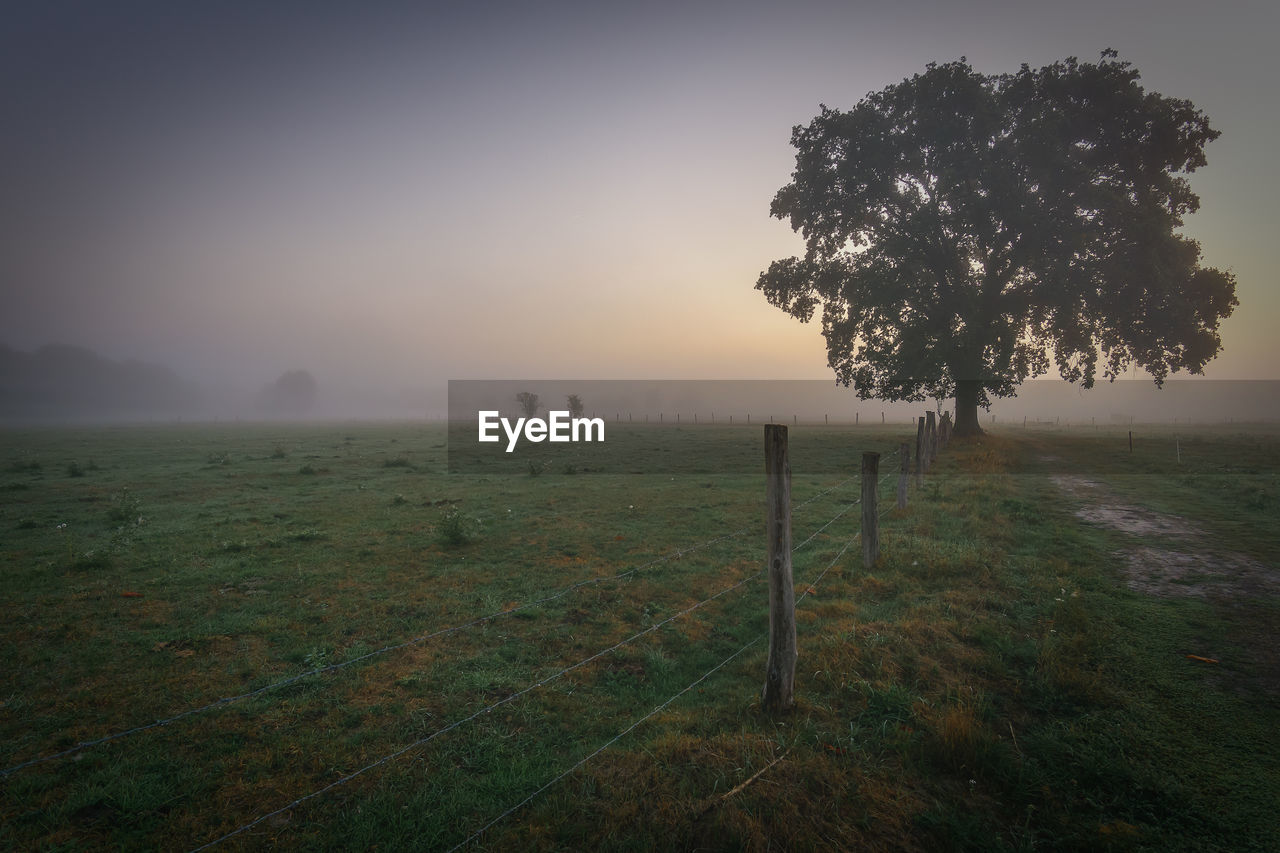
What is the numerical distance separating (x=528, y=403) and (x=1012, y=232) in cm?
6308

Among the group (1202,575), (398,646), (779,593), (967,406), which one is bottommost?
(398,646)

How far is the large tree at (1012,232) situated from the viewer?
2795 centimetres

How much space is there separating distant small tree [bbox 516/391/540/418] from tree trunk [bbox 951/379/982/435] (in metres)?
57.5

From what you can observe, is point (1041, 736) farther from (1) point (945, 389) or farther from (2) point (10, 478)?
(2) point (10, 478)

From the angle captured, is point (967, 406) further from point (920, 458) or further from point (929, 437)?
point (920, 458)

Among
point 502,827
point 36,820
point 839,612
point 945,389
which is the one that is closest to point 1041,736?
point 839,612

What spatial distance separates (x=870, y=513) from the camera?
32.1 feet

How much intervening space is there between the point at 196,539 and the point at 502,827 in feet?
45.1

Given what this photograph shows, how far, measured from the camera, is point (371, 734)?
17.8ft

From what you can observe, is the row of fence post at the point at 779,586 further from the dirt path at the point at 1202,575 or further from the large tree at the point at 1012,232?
the large tree at the point at 1012,232

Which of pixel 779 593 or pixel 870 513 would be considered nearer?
pixel 779 593

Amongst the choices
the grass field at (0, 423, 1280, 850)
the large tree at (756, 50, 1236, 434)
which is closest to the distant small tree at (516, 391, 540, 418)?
the large tree at (756, 50, 1236, 434)

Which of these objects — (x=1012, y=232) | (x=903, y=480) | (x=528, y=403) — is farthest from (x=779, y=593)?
(x=528, y=403)

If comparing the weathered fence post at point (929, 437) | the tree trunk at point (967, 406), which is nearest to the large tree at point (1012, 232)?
the tree trunk at point (967, 406)
